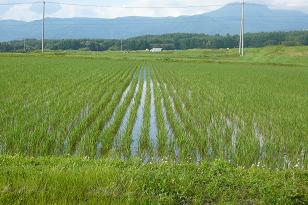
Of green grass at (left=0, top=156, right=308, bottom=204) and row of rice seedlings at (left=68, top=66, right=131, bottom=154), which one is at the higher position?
row of rice seedlings at (left=68, top=66, right=131, bottom=154)

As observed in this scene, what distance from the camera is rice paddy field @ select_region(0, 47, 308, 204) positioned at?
162 inches

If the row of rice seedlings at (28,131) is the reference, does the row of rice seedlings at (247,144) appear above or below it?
below

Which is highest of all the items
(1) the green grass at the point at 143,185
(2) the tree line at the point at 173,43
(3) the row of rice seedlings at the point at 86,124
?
(2) the tree line at the point at 173,43

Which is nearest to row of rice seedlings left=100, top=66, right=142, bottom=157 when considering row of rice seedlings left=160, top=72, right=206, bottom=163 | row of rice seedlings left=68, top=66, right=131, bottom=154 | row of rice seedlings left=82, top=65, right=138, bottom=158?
row of rice seedlings left=82, top=65, right=138, bottom=158

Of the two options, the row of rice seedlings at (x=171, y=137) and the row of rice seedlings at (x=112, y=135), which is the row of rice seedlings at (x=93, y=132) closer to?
the row of rice seedlings at (x=112, y=135)

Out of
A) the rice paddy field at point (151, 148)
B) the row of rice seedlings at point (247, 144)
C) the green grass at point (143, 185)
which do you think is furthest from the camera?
the row of rice seedlings at point (247, 144)

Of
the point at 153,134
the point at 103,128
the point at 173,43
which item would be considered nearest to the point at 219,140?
the point at 153,134

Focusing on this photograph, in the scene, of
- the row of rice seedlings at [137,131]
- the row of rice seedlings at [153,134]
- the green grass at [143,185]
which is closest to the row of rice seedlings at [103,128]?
the row of rice seedlings at [137,131]

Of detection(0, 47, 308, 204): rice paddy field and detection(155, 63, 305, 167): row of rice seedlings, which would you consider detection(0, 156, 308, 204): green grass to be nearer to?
detection(0, 47, 308, 204): rice paddy field

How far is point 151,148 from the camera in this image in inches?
257

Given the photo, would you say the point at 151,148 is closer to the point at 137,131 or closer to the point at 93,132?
the point at 93,132

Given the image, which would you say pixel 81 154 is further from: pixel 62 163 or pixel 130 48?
pixel 130 48

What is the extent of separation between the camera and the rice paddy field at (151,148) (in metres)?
4.11

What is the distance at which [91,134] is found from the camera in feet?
22.8
